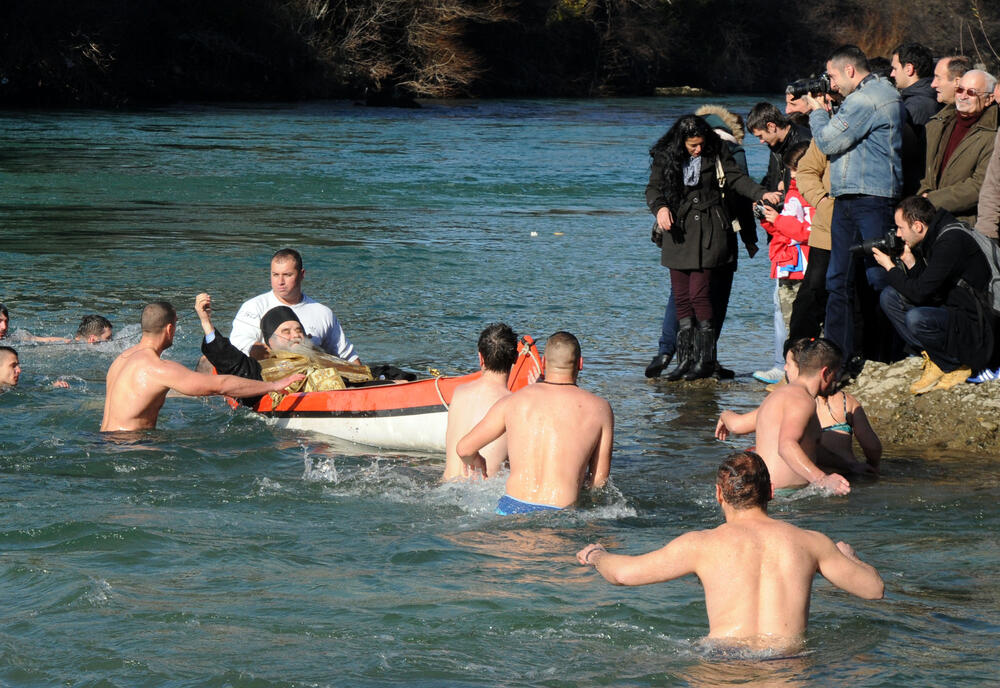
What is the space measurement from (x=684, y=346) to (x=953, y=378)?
2.22m

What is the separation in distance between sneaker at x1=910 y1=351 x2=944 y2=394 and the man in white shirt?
12.9 ft

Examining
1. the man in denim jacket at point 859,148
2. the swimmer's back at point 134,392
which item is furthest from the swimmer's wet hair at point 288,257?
the man in denim jacket at point 859,148

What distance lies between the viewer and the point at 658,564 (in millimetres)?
4828

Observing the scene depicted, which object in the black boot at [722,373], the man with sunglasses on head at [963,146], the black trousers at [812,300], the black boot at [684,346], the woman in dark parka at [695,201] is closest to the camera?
the man with sunglasses on head at [963,146]

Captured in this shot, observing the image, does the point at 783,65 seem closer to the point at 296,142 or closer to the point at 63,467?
the point at 296,142

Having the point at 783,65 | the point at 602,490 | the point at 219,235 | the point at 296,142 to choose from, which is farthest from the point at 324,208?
the point at 783,65

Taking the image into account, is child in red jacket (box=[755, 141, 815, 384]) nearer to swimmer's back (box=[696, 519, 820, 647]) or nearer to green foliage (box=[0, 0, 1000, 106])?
swimmer's back (box=[696, 519, 820, 647])

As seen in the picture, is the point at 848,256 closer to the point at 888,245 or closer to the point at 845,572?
the point at 888,245

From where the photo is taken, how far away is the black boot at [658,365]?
10.2m

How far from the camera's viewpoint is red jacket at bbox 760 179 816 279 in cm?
939

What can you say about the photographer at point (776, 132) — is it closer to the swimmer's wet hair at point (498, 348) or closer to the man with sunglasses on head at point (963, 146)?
the man with sunglasses on head at point (963, 146)

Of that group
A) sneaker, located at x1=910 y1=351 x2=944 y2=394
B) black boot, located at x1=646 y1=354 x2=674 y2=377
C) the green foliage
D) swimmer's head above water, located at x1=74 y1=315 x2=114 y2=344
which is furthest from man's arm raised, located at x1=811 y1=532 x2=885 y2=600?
the green foliage

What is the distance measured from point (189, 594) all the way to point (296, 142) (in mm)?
28717

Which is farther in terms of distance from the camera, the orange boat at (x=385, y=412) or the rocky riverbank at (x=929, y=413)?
the orange boat at (x=385, y=412)
